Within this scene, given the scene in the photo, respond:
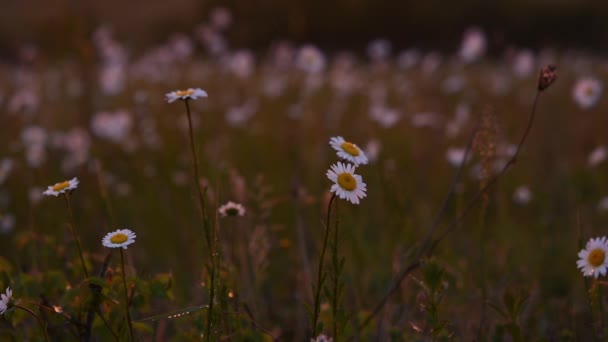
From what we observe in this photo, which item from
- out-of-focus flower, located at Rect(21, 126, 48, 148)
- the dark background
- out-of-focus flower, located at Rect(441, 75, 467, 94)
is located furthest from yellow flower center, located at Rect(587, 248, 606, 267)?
the dark background

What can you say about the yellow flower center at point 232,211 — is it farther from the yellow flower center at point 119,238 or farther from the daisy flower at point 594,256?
the daisy flower at point 594,256

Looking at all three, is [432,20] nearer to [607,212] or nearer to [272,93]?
[272,93]

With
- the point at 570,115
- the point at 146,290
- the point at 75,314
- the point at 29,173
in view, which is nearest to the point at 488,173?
the point at 146,290

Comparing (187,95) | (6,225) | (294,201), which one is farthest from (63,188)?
(6,225)

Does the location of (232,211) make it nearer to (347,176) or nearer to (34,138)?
(347,176)

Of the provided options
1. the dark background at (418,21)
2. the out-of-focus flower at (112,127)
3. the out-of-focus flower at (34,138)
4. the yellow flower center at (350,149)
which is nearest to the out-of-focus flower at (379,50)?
the out-of-focus flower at (112,127)

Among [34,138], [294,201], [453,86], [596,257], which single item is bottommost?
[596,257]

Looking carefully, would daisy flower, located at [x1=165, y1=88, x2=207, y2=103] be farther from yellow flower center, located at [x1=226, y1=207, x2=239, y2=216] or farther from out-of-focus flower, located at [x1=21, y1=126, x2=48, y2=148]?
out-of-focus flower, located at [x1=21, y1=126, x2=48, y2=148]
